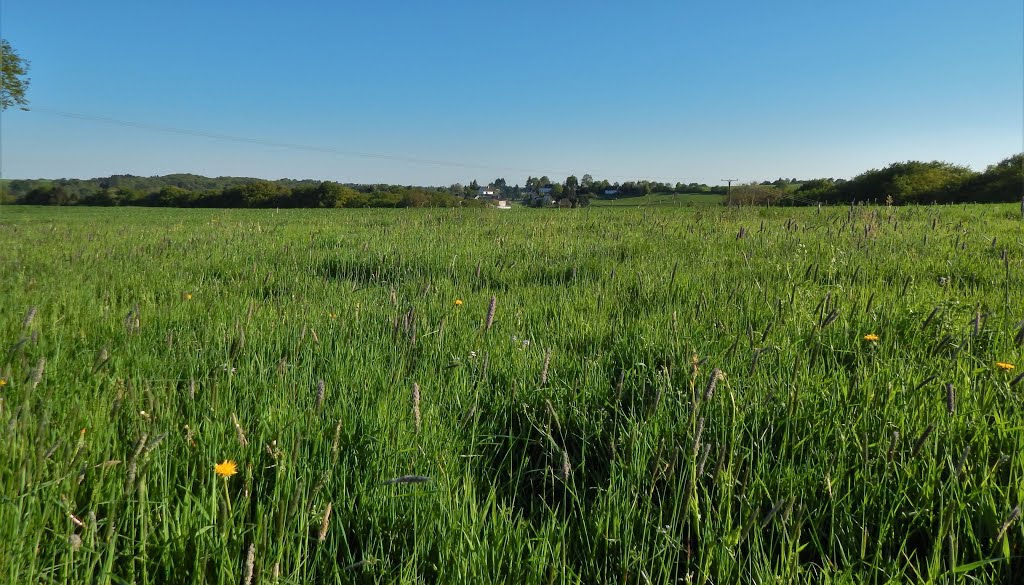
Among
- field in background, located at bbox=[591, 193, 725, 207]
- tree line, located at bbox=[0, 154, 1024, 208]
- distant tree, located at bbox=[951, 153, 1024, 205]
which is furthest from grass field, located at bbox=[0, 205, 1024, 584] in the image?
distant tree, located at bbox=[951, 153, 1024, 205]

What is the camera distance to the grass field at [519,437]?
135 centimetres

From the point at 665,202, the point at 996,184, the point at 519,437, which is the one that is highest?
the point at 996,184

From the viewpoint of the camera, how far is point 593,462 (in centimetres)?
207

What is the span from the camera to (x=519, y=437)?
1876mm

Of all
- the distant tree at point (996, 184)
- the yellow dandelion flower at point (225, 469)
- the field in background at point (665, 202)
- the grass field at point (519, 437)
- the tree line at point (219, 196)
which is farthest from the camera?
the tree line at point (219, 196)

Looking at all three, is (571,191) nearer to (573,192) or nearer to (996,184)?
(573,192)

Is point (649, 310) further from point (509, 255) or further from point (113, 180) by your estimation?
point (113, 180)

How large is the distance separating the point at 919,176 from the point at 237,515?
64.2 m

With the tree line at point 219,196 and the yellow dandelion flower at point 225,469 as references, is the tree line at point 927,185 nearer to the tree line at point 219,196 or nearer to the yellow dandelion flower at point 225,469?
the yellow dandelion flower at point 225,469

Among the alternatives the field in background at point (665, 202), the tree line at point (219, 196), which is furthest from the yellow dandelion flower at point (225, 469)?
the tree line at point (219, 196)

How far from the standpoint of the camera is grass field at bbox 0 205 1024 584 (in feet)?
4.44

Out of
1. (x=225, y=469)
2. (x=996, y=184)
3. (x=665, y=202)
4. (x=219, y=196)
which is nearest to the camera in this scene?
(x=225, y=469)

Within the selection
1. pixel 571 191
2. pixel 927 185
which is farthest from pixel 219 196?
pixel 927 185

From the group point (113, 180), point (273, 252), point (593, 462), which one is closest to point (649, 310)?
point (593, 462)
